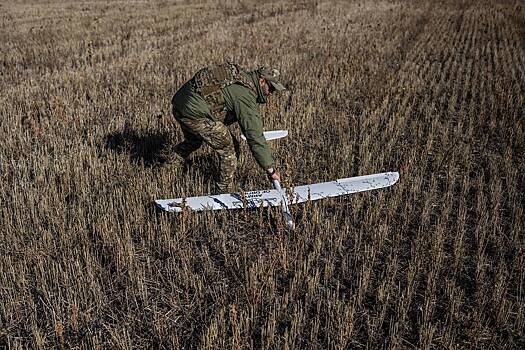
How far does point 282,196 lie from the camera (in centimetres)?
407

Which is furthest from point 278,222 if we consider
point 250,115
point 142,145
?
point 142,145

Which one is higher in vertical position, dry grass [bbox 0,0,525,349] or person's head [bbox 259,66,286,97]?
person's head [bbox 259,66,286,97]

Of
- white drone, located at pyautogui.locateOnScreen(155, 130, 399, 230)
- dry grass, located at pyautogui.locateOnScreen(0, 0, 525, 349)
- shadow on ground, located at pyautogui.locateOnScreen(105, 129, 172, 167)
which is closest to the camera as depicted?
dry grass, located at pyautogui.locateOnScreen(0, 0, 525, 349)

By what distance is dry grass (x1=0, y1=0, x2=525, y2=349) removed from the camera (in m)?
2.85

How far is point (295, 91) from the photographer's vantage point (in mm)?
7965

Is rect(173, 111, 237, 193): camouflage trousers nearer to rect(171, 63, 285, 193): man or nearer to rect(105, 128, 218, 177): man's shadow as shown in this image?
rect(171, 63, 285, 193): man

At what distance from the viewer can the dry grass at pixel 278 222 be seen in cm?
285

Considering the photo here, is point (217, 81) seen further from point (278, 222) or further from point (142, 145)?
point (142, 145)

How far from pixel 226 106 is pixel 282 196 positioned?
1058 millimetres

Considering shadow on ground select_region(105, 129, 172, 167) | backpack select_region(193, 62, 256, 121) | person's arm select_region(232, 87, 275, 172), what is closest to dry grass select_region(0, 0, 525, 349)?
shadow on ground select_region(105, 129, 172, 167)

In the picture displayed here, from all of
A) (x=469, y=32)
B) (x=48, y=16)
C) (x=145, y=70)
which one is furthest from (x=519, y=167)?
A: (x=48, y=16)

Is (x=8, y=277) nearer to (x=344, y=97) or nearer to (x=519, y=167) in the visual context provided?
(x=519, y=167)

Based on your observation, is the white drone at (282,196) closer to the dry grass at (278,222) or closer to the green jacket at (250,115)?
the dry grass at (278,222)

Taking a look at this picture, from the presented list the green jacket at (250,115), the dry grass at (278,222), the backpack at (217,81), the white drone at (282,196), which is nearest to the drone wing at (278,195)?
the white drone at (282,196)
